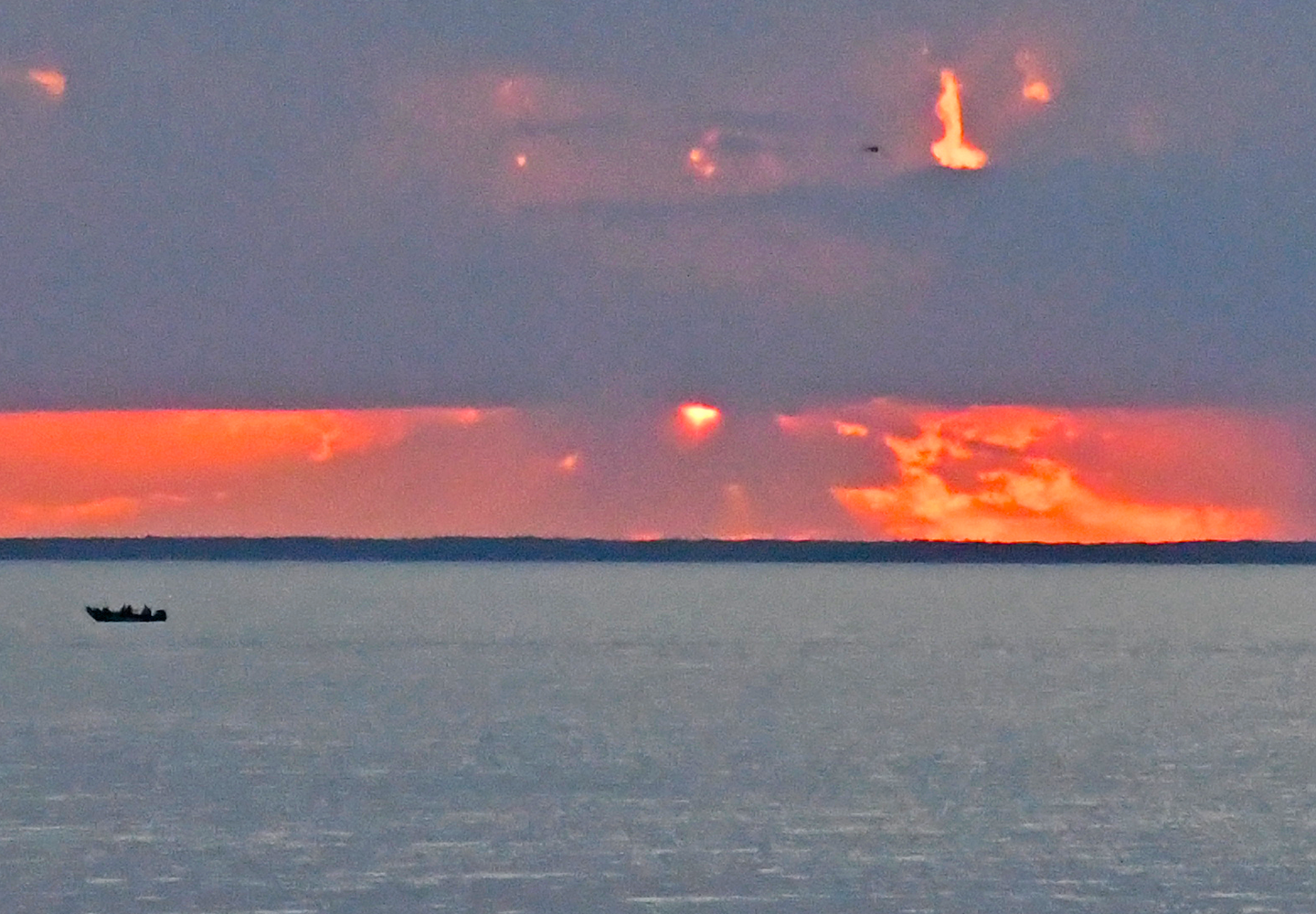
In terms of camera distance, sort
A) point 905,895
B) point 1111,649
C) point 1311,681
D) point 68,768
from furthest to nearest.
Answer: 1. point 1111,649
2. point 1311,681
3. point 68,768
4. point 905,895

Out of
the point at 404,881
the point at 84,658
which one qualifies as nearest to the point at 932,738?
the point at 404,881

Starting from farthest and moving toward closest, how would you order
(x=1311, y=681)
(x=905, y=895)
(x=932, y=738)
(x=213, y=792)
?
(x=1311, y=681)
(x=932, y=738)
(x=213, y=792)
(x=905, y=895)

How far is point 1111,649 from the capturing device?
189 metres

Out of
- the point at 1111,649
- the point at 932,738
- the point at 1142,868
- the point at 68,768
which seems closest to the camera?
the point at 1142,868

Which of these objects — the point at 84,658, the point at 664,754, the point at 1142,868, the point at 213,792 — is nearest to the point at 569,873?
the point at 1142,868

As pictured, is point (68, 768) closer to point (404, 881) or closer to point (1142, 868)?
point (404, 881)

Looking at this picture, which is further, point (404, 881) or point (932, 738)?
point (932, 738)

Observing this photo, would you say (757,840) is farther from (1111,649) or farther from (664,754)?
(1111,649)

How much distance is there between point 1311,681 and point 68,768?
80150 millimetres

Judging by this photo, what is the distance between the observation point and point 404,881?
6384cm

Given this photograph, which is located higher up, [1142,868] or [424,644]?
[424,644]

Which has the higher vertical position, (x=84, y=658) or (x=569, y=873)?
(x=84, y=658)

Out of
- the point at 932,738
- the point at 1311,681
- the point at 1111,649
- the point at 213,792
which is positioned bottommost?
the point at 213,792

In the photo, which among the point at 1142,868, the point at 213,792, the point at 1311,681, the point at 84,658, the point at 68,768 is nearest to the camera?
the point at 1142,868
